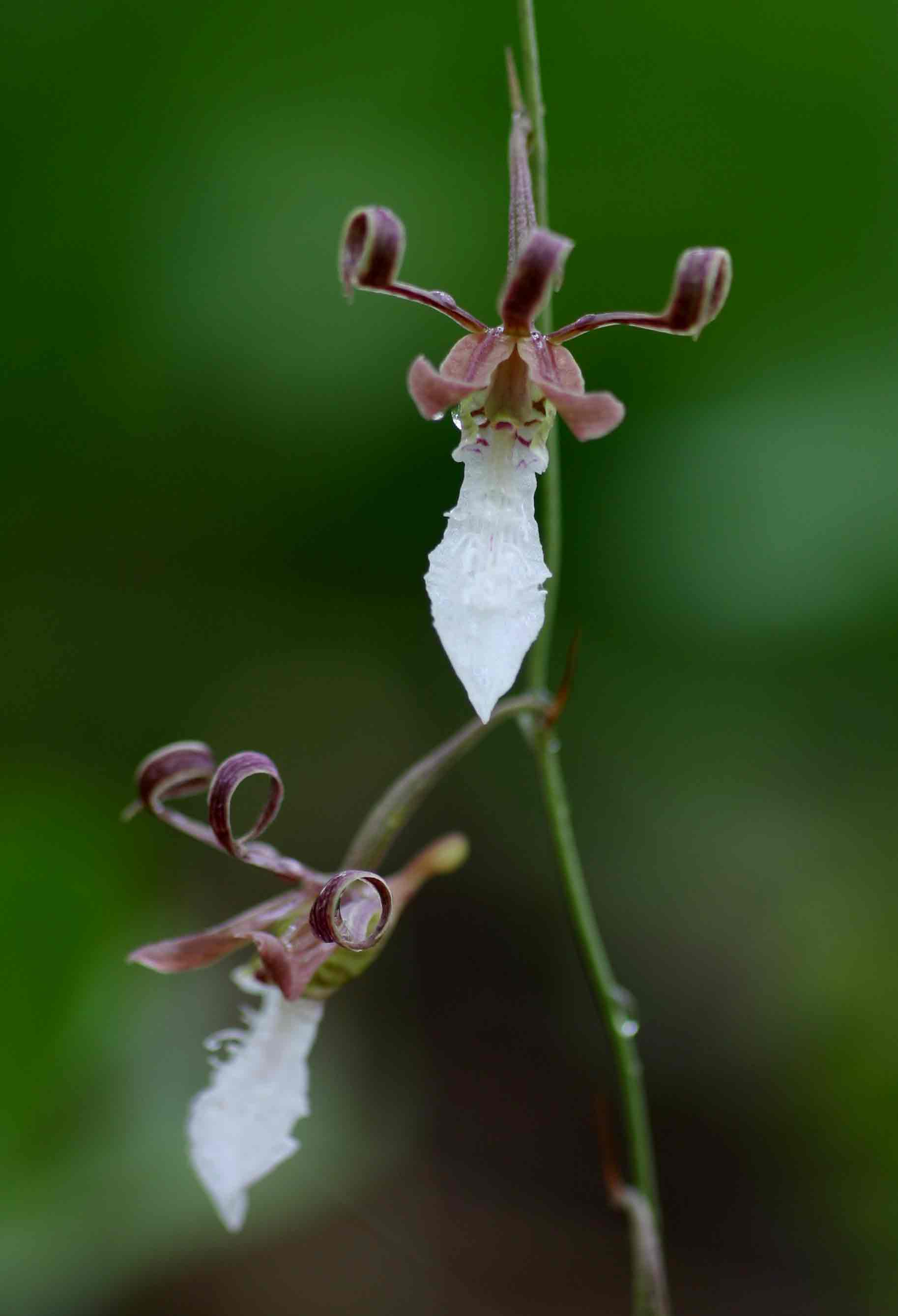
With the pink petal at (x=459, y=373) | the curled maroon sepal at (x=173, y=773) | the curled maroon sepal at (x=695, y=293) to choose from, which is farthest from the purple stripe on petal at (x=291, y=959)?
the curled maroon sepal at (x=695, y=293)

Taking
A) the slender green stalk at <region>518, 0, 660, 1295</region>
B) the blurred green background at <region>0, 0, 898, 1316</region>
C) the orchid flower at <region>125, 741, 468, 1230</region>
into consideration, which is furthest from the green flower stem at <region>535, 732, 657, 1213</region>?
the blurred green background at <region>0, 0, 898, 1316</region>

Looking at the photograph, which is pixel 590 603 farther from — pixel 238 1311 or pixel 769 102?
pixel 238 1311

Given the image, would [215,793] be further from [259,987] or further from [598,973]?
[598,973]

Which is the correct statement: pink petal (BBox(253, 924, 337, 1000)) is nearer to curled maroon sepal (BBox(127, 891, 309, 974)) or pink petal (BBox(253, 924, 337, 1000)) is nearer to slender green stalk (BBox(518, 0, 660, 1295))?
curled maroon sepal (BBox(127, 891, 309, 974))

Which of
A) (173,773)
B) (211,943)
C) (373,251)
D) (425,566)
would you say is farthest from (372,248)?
(425,566)

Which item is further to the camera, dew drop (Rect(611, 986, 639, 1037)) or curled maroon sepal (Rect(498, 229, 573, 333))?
dew drop (Rect(611, 986, 639, 1037))

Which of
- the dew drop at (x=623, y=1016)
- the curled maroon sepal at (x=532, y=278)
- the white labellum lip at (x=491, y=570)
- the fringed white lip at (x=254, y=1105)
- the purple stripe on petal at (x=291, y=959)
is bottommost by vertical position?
the fringed white lip at (x=254, y=1105)

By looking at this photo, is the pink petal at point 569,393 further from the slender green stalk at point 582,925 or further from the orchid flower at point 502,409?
the slender green stalk at point 582,925
